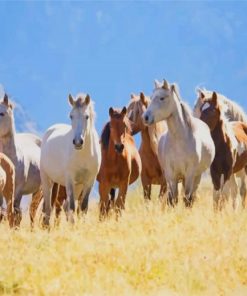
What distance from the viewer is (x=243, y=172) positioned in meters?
18.1

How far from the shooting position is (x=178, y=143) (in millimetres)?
13453

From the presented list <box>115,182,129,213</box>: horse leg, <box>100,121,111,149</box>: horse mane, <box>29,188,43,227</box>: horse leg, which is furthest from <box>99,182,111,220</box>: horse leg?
<box>29,188,43,227</box>: horse leg

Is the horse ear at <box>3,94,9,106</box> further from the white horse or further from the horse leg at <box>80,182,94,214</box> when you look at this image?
the horse leg at <box>80,182,94,214</box>

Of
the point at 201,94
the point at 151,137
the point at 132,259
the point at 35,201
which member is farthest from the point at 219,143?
the point at 132,259

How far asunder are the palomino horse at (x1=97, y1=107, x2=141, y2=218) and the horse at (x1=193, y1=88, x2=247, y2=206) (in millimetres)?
2052

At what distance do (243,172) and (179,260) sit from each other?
32.2ft

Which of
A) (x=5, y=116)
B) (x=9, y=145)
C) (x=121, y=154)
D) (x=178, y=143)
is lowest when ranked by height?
(x=121, y=154)

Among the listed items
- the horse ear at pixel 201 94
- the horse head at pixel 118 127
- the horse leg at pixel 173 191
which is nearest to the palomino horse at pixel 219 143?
the horse ear at pixel 201 94

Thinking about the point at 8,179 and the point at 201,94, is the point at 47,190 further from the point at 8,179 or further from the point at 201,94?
the point at 201,94

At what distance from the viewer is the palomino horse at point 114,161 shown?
13.4 metres

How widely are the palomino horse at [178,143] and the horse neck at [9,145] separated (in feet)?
10.3

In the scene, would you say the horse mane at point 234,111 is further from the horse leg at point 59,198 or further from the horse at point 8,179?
the horse at point 8,179

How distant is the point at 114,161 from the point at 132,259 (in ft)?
17.6

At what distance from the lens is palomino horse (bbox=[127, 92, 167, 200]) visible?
50.2 ft
